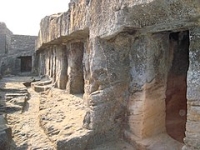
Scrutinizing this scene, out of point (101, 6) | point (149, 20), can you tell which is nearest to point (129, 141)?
point (149, 20)

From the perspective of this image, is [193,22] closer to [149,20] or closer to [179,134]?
[149,20]

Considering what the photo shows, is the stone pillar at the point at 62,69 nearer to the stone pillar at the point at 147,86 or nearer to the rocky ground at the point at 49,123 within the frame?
the rocky ground at the point at 49,123

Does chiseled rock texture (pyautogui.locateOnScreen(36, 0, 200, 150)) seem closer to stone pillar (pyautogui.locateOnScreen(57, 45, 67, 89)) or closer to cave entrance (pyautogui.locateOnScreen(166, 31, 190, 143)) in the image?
cave entrance (pyautogui.locateOnScreen(166, 31, 190, 143))

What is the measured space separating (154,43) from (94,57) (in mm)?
882

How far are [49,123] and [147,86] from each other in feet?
6.22

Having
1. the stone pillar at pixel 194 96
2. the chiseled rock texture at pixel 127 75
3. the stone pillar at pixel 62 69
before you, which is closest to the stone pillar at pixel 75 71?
the stone pillar at pixel 62 69

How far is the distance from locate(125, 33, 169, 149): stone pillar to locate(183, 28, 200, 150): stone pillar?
797 mm

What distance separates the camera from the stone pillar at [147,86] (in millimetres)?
3443

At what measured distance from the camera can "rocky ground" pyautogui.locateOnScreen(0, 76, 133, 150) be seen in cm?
373

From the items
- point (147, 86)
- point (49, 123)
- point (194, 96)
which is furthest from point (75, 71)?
point (194, 96)

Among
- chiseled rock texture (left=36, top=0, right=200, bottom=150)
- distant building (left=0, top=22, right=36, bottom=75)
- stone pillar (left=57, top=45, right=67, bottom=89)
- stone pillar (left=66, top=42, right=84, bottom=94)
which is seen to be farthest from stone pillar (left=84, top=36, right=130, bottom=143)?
distant building (left=0, top=22, right=36, bottom=75)

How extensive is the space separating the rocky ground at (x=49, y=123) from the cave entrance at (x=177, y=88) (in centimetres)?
114

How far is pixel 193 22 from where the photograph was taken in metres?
2.61

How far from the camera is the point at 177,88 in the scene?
4.45 m
